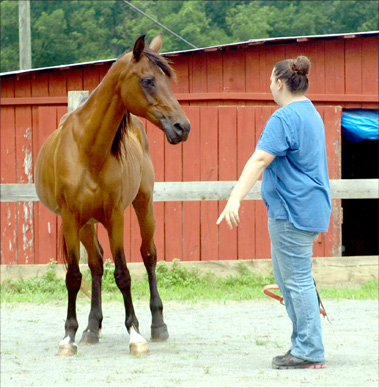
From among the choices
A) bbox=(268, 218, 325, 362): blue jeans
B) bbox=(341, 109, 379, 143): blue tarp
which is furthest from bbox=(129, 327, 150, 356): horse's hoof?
bbox=(341, 109, 379, 143): blue tarp

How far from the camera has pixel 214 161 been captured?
9.47 m

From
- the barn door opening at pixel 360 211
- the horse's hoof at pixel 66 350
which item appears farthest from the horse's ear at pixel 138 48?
the barn door opening at pixel 360 211

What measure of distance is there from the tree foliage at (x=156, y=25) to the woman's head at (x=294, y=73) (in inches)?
1000

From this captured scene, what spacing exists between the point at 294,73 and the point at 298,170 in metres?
0.62

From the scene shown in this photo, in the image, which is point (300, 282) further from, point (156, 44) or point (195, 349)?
A: point (156, 44)

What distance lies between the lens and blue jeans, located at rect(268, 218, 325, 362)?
4.59m

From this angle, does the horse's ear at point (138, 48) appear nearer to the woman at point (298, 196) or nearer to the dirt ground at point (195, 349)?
the woman at point (298, 196)

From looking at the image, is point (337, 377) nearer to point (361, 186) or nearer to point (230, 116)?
point (361, 186)

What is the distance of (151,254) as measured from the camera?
670 centimetres

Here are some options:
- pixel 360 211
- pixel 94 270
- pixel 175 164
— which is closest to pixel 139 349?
pixel 94 270

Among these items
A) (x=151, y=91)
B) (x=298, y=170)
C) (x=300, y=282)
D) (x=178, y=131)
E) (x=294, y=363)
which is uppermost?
(x=151, y=91)

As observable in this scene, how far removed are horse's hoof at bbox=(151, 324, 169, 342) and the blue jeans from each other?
5.58 feet

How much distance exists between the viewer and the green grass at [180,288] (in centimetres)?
812

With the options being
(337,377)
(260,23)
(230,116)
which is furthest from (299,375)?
(260,23)
